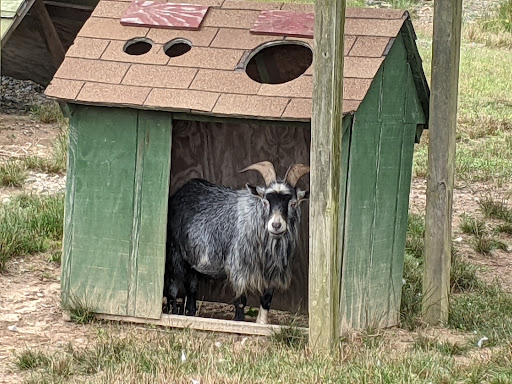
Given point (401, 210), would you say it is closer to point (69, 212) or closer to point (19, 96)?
point (69, 212)

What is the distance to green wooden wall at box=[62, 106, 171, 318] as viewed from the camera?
23.8 ft

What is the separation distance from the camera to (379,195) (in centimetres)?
734

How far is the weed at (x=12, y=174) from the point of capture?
10.4 m

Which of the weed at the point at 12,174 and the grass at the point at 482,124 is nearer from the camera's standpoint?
the weed at the point at 12,174

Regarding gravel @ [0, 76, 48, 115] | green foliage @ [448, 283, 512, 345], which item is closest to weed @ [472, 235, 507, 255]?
green foliage @ [448, 283, 512, 345]

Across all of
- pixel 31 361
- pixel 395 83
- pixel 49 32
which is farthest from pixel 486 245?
pixel 49 32

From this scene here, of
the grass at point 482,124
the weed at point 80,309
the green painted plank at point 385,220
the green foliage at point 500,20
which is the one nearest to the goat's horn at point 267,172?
the green painted plank at point 385,220

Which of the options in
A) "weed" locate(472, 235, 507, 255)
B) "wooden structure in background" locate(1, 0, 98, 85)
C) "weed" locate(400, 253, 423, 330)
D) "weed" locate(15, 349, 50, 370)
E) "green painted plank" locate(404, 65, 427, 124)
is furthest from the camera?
"wooden structure in background" locate(1, 0, 98, 85)

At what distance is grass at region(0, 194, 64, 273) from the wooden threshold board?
1.59 metres

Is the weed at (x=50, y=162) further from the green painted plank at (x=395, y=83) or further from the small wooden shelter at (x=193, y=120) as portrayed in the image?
the green painted plank at (x=395, y=83)

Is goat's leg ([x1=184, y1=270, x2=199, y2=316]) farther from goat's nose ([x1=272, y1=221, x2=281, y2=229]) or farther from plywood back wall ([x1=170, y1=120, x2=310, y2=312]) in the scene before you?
goat's nose ([x1=272, y1=221, x2=281, y2=229])

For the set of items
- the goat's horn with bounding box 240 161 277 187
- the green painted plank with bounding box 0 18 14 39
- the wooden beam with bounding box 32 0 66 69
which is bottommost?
the goat's horn with bounding box 240 161 277 187

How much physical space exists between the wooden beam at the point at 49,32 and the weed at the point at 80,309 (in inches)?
242

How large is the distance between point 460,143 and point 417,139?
523cm
